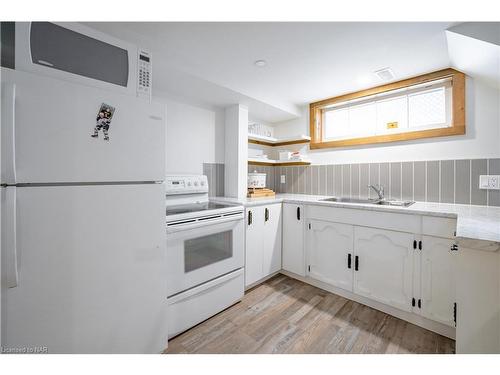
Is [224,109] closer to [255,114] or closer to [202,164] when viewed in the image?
[255,114]

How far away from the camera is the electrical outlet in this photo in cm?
167

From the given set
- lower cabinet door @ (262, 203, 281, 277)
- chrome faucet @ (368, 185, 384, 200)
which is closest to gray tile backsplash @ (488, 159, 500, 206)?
chrome faucet @ (368, 185, 384, 200)

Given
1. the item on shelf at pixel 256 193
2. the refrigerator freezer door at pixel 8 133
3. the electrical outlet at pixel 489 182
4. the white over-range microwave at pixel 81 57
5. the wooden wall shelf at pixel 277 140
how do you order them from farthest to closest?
the wooden wall shelf at pixel 277 140 → the item on shelf at pixel 256 193 → the electrical outlet at pixel 489 182 → the white over-range microwave at pixel 81 57 → the refrigerator freezer door at pixel 8 133

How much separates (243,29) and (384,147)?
1.84 m

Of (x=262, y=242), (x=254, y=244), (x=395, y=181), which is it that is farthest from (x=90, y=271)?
(x=395, y=181)

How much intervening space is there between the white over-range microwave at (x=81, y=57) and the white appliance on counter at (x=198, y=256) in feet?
2.79

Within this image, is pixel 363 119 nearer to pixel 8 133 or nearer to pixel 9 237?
pixel 8 133

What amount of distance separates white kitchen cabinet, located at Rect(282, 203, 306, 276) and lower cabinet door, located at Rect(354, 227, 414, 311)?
533 millimetres

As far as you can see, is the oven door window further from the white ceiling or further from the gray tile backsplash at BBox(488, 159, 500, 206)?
the gray tile backsplash at BBox(488, 159, 500, 206)

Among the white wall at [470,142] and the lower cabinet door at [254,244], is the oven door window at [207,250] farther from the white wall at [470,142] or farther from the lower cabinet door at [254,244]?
the white wall at [470,142]

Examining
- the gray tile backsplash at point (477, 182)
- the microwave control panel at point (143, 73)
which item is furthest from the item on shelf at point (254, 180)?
the gray tile backsplash at point (477, 182)

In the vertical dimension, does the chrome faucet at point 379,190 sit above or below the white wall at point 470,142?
below

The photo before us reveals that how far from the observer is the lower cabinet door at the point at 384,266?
5.32 ft

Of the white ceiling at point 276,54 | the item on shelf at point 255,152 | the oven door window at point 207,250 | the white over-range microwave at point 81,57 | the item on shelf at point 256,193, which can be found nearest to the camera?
the white over-range microwave at point 81,57
